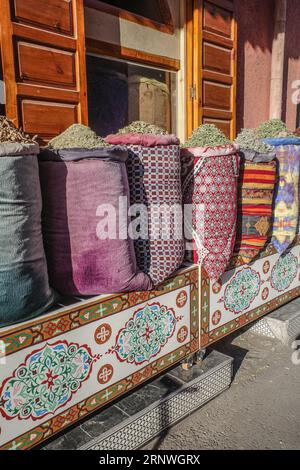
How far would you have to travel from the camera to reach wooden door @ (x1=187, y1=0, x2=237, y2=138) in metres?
3.74

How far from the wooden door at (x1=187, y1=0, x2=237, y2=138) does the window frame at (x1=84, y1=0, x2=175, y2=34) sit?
0.22m

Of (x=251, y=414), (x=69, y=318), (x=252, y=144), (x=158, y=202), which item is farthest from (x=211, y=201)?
(x=251, y=414)

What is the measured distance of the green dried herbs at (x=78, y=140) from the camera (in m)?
1.52

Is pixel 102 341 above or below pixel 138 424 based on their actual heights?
above

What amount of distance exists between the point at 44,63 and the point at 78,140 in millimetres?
1440

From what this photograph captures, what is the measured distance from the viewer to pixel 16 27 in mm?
2465

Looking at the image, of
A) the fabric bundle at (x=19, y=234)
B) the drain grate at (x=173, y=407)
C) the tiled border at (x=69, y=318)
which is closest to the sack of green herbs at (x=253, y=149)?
the tiled border at (x=69, y=318)

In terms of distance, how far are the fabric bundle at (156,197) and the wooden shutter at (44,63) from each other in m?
1.16

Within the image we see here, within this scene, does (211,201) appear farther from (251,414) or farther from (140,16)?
(140,16)

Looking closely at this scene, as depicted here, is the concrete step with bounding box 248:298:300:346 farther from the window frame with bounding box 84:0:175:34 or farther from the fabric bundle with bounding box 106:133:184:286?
the window frame with bounding box 84:0:175:34

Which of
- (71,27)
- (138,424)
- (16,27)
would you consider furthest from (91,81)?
(138,424)

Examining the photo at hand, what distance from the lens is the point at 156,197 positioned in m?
1.69

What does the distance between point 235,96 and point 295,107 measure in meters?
1.74
